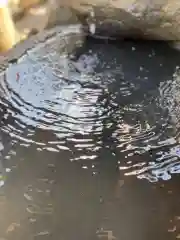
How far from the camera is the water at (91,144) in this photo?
2.99 feet

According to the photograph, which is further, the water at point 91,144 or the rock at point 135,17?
the rock at point 135,17

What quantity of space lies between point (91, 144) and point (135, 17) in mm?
663

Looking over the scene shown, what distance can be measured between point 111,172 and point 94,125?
0.60 feet

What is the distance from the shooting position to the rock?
157 centimetres

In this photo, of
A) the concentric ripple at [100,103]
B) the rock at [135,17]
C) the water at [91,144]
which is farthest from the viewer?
the rock at [135,17]

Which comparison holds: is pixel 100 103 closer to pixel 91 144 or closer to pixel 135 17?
pixel 91 144

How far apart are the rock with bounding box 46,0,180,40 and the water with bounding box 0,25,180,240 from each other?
0.25ft

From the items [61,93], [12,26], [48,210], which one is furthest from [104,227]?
[12,26]

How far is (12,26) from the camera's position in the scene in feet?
5.95

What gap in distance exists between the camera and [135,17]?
5.29 feet

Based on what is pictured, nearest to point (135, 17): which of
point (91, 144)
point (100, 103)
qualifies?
point (100, 103)

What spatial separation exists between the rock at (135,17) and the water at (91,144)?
0.25ft

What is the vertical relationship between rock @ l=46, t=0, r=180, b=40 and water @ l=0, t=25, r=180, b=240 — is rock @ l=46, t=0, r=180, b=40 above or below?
above

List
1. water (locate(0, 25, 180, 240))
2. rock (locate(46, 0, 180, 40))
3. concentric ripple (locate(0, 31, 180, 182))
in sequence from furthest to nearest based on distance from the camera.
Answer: rock (locate(46, 0, 180, 40)) < concentric ripple (locate(0, 31, 180, 182)) < water (locate(0, 25, 180, 240))
